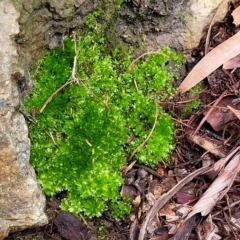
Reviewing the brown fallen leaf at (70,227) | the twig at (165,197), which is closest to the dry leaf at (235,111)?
the twig at (165,197)

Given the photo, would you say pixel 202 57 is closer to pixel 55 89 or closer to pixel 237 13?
pixel 237 13

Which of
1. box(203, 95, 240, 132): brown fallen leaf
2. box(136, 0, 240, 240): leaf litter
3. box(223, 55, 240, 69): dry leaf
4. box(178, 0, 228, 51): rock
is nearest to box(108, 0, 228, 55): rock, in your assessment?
box(178, 0, 228, 51): rock

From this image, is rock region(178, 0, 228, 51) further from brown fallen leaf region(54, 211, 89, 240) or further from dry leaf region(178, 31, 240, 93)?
brown fallen leaf region(54, 211, 89, 240)

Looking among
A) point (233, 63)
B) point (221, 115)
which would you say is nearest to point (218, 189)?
point (221, 115)

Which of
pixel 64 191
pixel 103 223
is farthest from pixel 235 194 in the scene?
pixel 64 191

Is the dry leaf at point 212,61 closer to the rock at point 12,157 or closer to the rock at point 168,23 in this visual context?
the rock at point 168,23

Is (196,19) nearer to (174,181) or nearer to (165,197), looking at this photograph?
(174,181)
